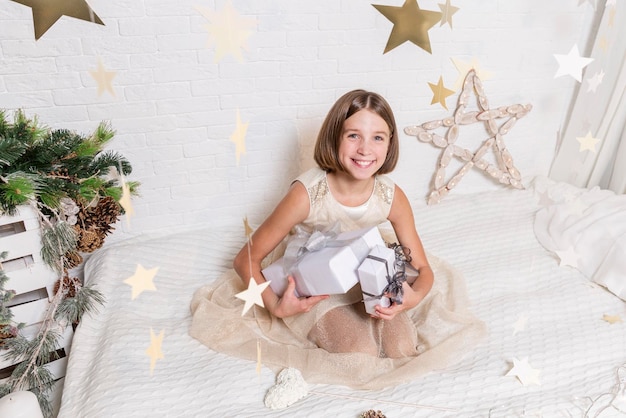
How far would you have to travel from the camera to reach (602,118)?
1.88 meters

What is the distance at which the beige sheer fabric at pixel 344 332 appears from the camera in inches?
47.9

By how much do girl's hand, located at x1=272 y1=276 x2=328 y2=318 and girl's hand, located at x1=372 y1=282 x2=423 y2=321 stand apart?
0.41ft

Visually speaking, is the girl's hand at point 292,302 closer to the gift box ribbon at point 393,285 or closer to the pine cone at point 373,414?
the gift box ribbon at point 393,285

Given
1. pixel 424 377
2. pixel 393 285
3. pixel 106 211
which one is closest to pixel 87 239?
pixel 106 211

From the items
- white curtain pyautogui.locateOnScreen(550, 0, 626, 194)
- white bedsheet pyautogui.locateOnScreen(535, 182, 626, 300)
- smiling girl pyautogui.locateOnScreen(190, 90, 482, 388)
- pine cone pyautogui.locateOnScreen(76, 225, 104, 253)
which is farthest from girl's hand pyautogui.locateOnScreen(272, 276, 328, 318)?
white curtain pyautogui.locateOnScreen(550, 0, 626, 194)

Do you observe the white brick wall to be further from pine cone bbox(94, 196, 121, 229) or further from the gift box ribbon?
the gift box ribbon

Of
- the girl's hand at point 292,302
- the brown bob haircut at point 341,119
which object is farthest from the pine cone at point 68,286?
the brown bob haircut at point 341,119

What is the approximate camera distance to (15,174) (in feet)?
3.88

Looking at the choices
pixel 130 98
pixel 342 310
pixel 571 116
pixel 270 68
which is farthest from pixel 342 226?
pixel 571 116

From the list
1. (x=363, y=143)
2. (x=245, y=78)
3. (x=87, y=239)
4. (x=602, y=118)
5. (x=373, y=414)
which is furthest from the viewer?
(x=602, y=118)

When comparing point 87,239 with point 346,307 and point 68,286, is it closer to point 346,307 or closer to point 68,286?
point 68,286

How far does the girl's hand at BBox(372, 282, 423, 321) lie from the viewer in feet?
3.90

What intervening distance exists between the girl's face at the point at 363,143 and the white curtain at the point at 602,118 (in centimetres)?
93

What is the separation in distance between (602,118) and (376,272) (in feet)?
4.01
